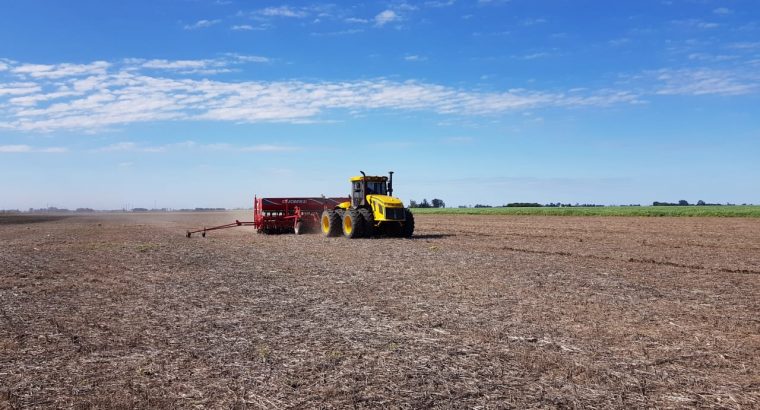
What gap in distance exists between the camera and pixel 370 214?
81.9ft

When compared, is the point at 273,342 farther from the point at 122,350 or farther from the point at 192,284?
the point at 192,284

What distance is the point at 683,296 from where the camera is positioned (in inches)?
430

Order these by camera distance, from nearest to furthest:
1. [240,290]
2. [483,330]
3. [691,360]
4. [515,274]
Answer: [691,360] → [483,330] → [240,290] → [515,274]

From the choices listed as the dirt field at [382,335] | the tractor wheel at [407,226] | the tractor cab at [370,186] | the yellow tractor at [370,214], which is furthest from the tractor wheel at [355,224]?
the dirt field at [382,335]

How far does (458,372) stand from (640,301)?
5.68 m

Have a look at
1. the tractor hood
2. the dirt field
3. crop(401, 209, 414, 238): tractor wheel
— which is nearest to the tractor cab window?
the tractor hood

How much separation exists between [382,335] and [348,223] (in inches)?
708

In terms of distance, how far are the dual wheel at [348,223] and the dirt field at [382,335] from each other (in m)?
8.87

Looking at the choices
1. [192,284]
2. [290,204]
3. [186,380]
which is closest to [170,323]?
[186,380]

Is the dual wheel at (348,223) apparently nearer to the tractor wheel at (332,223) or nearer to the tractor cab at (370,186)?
the tractor wheel at (332,223)

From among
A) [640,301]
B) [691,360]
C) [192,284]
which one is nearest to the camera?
[691,360]

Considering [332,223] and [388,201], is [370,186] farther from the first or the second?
[332,223]

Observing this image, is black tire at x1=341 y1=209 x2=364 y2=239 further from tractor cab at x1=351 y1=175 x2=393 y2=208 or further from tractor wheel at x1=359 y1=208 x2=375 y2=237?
tractor cab at x1=351 y1=175 x2=393 y2=208

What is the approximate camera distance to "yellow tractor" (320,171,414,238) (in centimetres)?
2445
